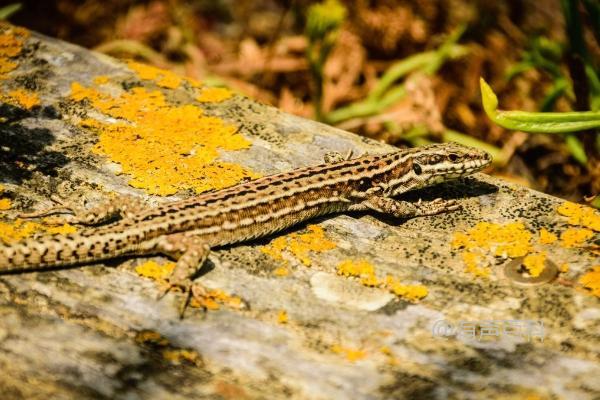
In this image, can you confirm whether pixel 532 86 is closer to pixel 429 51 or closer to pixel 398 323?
pixel 429 51

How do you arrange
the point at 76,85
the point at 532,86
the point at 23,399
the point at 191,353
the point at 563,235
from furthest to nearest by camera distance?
1. the point at 532,86
2. the point at 76,85
3. the point at 563,235
4. the point at 191,353
5. the point at 23,399

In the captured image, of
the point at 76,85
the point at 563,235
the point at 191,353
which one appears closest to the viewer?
the point at 191,353

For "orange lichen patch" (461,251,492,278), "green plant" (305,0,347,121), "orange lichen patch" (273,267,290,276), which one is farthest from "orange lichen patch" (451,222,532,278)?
"green plant" (305,0,347,121)

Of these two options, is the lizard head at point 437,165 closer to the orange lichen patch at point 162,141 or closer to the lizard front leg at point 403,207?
the lizard front leg at point 403,207

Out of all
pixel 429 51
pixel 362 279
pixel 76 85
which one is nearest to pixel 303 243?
pixel 362 279

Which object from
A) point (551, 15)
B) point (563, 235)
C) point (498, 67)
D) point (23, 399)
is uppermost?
point (551, 15)

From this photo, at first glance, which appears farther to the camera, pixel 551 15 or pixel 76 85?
pixel 551 15

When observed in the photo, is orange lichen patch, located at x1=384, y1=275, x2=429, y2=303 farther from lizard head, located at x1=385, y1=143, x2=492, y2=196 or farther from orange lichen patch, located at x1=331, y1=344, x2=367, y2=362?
lizard head, located at x1=385, y1=143, x2=492, y2=196
